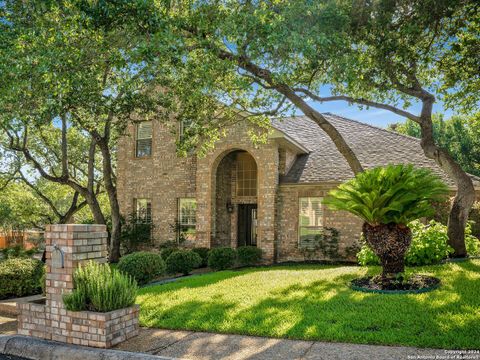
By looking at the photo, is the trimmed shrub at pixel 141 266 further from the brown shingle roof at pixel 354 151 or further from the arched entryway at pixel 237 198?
the arched entryway at pixel 237 198

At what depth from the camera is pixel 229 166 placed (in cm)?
2005

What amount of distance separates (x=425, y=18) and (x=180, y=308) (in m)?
10.0

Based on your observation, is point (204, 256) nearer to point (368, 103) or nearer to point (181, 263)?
point (181, 263)

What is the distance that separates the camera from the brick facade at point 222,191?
1741 centimetres

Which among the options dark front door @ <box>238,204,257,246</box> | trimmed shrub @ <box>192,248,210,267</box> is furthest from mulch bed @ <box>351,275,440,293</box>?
dark front door @ <box>238,204,257,246</box>

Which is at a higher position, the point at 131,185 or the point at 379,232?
the point at 131,185

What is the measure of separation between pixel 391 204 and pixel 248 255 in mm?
9112

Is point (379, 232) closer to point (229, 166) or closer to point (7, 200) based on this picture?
point (229, 166)

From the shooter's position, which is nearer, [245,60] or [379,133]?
[245,60]

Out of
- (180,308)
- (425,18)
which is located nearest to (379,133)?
(425,18)

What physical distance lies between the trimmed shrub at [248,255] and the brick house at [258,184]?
0.43 meters

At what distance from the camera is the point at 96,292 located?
640cm

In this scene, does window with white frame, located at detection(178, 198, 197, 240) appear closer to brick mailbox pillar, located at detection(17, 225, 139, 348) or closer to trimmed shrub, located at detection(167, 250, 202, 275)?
trimmed shrub, located at detection(167, 250, 202, 275)

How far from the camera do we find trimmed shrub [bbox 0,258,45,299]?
10.4 metres
